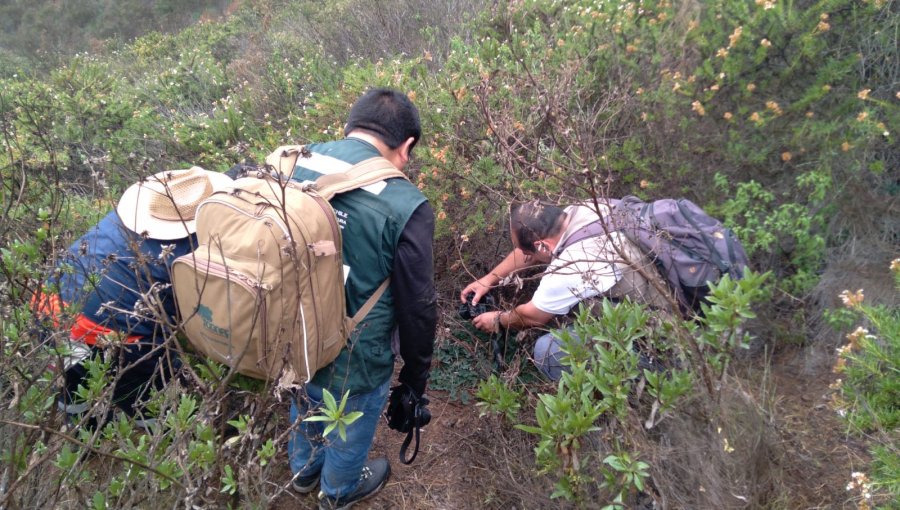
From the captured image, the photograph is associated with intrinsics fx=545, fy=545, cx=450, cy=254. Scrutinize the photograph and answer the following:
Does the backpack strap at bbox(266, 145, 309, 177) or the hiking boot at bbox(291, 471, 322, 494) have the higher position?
the backpack strap at bbox(266, 145, 309, 177)

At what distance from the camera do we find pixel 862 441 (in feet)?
6.43

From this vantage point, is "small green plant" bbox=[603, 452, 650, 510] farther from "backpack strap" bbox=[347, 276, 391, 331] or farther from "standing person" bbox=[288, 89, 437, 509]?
"backpack strap" bbox=[347, 276, 391, 331]

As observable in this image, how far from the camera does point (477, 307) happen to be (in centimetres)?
313

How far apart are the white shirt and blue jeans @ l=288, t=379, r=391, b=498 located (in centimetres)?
88

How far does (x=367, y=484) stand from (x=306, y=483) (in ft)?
0.98

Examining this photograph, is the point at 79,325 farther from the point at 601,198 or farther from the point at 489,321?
the point at 601,198

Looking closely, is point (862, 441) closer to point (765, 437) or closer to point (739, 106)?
point (765, 437)

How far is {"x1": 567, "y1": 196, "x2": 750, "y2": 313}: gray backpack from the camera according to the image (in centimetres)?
247

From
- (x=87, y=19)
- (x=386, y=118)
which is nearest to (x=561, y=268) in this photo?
(x=386, y=118)

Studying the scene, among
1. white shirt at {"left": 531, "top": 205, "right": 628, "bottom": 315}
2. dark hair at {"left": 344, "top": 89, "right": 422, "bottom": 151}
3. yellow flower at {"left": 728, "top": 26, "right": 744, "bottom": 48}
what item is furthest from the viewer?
yellow flower at {"left": 728, "top": 26, "right": 744, "bottom": 48}

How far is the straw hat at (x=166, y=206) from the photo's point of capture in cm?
228

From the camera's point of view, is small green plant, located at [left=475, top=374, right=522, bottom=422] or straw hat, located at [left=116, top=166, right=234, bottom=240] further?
small green plant, located at [left=475, top=374, right=522, bottom=422]

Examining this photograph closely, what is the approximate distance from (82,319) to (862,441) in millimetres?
3054

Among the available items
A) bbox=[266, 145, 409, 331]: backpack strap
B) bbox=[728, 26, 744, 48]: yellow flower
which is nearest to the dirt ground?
bbox=[266, 145, 409, 331]: backpack strap
